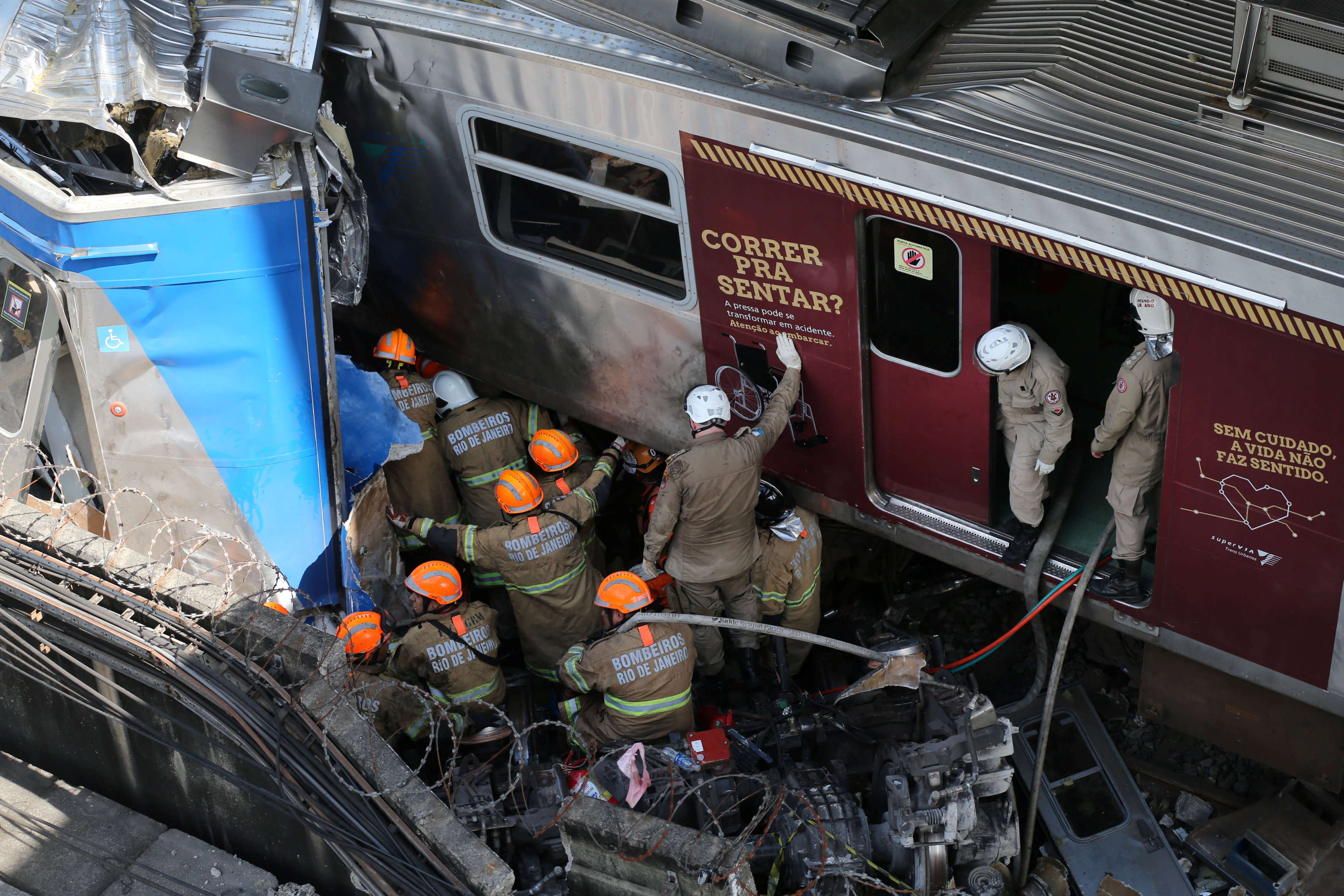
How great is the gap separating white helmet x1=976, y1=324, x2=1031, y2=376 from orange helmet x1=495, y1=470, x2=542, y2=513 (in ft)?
8.49

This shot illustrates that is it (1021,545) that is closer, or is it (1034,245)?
(1034,245)

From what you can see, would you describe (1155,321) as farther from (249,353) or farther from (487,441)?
(249,353)

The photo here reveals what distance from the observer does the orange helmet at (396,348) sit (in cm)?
716

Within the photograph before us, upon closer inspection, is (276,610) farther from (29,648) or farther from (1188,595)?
A: (1188,595)

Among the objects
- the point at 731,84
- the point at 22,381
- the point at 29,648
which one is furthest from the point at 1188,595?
the point at 22,381

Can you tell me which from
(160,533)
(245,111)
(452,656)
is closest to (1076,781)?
(452,656)

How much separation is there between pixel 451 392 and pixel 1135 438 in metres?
3.95

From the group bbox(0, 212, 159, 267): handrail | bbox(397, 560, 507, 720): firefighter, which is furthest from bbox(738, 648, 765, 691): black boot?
A: bbox(0, 212, 159, 267): handrail

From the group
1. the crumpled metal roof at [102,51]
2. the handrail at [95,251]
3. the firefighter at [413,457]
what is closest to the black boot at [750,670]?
the firefighter at [413,457]

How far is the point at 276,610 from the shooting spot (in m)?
5.05

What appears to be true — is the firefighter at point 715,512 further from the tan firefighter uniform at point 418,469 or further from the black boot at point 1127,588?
the black boot at point 1127,588

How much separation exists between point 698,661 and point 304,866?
2612mm

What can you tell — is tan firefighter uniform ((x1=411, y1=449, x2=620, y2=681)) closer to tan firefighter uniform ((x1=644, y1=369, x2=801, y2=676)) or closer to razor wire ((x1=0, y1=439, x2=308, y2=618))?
tan firefighter uniform ((x1=644, y1=369, x2=801, y2=676))

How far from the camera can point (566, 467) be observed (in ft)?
23.0
